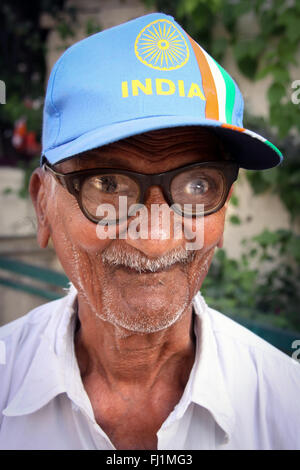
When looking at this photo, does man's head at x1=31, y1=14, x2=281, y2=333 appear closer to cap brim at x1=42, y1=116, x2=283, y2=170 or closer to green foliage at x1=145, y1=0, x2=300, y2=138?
cap brim at x1=42, y1=116, x2=283, y2=170

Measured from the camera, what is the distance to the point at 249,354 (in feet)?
5.06

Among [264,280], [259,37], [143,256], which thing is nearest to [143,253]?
[143,256]

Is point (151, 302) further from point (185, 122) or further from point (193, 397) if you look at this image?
point (185, 122)

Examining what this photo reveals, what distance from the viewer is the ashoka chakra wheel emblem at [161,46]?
48.8 inches

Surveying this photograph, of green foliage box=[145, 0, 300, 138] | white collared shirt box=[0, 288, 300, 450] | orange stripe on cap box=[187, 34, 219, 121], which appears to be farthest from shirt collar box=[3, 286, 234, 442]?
green foliage box=[145, 0, 300, 138]

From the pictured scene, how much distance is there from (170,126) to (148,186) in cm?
19

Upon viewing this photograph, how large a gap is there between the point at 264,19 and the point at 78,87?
9.30 feet

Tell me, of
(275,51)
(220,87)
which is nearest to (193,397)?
(220,87)

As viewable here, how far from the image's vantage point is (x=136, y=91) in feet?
3.97

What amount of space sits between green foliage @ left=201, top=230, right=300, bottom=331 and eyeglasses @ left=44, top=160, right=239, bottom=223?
1982mm

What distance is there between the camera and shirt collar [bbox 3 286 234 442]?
1377 mm

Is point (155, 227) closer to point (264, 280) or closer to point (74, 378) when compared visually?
point (74, 378)

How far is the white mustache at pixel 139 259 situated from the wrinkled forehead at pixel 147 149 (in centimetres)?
25

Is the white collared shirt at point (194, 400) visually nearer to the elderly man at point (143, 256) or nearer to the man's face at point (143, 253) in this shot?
the elderly man at point (143, 256)
